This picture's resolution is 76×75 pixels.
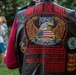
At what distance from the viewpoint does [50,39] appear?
131 inches

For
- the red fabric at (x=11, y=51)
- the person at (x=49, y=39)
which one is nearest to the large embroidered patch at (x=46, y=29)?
the person at (x=49, y=39)

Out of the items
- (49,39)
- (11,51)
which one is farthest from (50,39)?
(11,51)

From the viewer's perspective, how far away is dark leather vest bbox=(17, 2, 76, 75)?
3.30 m

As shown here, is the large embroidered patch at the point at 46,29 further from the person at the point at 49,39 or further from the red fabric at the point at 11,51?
the red fabric at the point at 11,51

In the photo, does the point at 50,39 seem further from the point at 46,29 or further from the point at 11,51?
the point at 11,51

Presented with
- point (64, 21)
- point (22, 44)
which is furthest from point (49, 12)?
point (22, 44)

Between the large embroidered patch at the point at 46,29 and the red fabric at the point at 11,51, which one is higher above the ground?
the large embroidered patch at the point at 46,29

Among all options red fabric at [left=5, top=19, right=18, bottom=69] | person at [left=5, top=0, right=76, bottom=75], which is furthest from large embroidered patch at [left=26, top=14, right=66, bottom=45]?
red fabric at [left=5, top=19, right=18, bottom=69]

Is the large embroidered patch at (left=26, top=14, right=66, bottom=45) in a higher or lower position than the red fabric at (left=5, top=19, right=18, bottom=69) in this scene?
higher

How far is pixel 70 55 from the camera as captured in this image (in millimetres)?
3312

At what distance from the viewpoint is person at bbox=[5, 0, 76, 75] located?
3.30 metres

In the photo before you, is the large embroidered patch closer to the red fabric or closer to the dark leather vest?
the dark leather vest

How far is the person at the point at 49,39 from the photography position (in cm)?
330

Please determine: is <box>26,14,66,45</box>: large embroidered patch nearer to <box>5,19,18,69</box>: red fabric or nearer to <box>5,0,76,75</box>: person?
<box>5,0,76,75</box>: person
